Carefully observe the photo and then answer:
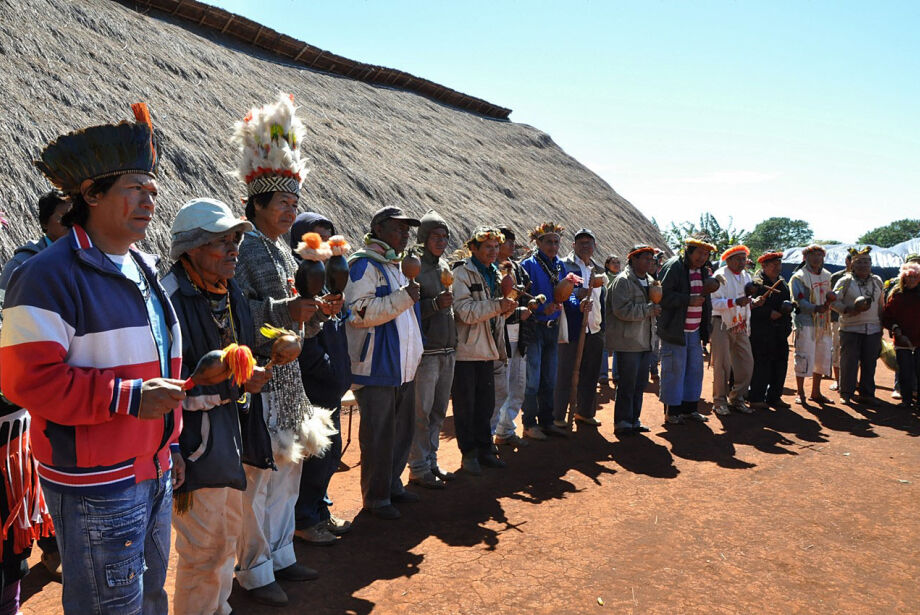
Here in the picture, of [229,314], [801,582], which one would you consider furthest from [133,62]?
[801,582]

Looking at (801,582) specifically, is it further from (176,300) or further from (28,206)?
(28,206)

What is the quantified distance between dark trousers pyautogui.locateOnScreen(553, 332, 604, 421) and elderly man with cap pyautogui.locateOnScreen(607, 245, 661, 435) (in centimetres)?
28

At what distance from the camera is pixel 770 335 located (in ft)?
27.2

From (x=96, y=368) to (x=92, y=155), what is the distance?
65cm

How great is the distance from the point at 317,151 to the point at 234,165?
7.16 feet

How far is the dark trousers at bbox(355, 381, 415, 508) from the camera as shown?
4422 millimetres

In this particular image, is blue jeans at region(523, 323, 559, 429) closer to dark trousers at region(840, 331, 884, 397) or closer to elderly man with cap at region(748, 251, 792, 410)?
elderly man with cap at region(748, 251, 792, 410)

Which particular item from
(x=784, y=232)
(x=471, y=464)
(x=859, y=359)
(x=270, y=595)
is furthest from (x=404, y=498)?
(x=784, y=232)

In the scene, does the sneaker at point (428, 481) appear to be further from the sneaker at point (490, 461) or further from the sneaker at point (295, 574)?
the sneaker at point (295, 574)

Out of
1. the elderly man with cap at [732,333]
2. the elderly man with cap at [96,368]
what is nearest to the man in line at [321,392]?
the elderly man with cap at [96,368]

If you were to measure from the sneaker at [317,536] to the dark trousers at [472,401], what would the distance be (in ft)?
5.63

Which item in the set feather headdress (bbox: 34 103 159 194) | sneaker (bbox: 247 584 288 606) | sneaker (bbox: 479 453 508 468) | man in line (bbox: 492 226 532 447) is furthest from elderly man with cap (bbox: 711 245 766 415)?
feather headdress (bbox: 34 103 159 194)

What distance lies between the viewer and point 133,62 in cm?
959

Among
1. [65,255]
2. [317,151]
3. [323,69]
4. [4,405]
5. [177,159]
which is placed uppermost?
[323,69]
